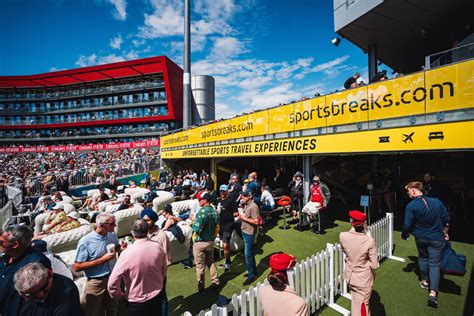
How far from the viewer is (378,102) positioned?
666cm

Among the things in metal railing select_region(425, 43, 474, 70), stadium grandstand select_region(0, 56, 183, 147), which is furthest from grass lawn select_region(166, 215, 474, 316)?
stadium grandstand select_region(0, 56, 183, 147)

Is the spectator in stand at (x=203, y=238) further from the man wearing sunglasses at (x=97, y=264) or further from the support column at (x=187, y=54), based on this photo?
the support column at (x=187, y=54)

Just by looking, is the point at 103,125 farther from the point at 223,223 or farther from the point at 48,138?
the point at 223,223

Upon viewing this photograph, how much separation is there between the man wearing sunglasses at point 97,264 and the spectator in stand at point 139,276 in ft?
2.10

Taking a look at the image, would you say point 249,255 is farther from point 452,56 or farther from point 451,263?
point 452,56

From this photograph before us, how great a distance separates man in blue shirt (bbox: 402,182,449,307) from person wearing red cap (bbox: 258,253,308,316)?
3239 mm

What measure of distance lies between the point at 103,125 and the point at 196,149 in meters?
42.0

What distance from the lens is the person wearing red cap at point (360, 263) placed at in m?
3.20

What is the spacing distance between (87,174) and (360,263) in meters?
18.5

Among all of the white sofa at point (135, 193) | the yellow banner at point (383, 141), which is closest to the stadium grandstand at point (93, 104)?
the white sofa at point (135, 193)

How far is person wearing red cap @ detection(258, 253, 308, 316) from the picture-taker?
209cm

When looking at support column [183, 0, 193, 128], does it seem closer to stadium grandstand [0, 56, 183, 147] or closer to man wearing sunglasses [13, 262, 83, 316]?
stadium grandstand [0, 56, 183, 147]

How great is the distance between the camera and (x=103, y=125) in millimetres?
48500

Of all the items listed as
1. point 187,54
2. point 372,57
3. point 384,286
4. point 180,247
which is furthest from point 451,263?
point 187,54
